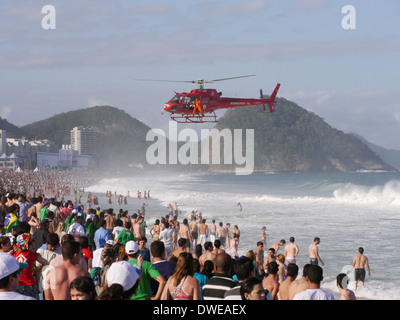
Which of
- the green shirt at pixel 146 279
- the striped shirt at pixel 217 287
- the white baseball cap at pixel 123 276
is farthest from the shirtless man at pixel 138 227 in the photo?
the white baseball cap at pixel 123 276

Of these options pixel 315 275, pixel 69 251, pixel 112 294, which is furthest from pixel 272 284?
pixel 112 294

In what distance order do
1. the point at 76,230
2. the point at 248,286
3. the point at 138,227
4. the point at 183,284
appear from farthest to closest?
the point at 138,227, the point at 76,230, the point at 183,284, the point at 248,286

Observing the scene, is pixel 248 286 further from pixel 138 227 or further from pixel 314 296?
pixel 138 227

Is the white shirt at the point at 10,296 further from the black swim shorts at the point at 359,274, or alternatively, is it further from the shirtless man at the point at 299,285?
the black swim shorts at the point at 359,274

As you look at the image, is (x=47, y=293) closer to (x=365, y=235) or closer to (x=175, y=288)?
(x=175, y=288)

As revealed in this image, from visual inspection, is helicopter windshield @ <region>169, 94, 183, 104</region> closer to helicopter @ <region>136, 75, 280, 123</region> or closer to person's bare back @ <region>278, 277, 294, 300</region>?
helicopter @ <region>136, 75, 280, 123</region>
